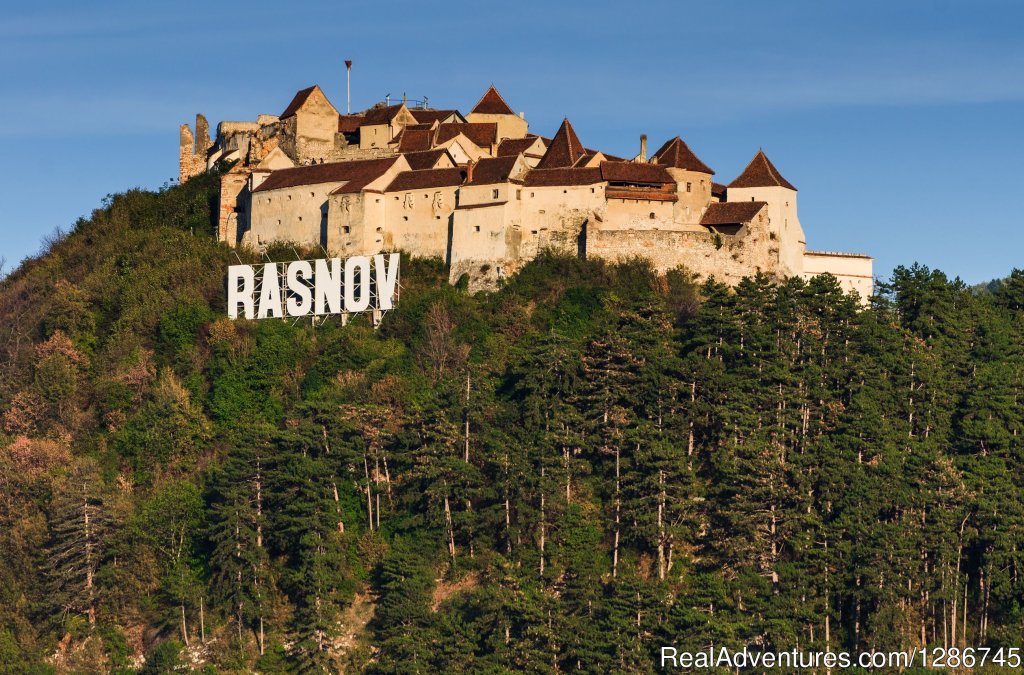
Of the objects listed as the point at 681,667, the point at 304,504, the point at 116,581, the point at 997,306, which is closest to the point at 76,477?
the point at 116,581

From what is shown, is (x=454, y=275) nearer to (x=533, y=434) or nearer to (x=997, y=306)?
(x=533, y=434)

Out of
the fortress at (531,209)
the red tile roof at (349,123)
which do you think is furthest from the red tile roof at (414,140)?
the red tile roof at (349,123)

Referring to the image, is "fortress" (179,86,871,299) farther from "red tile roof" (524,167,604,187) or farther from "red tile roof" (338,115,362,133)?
"red tile roof" (338,115,362,133)

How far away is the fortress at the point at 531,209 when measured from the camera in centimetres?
7312

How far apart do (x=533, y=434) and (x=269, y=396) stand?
12011mm

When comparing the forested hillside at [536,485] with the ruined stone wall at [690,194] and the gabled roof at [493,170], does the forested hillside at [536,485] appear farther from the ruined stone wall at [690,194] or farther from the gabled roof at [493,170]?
the gabled roof at [493,170]

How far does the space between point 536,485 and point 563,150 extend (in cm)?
1974

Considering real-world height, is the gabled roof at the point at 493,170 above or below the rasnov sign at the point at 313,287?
above

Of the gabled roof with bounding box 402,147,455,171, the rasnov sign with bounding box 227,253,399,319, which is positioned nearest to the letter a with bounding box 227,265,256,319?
the rasnov sign with bounding box 227,253,399,319

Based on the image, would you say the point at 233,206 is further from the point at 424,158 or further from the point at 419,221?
the point at 419,221

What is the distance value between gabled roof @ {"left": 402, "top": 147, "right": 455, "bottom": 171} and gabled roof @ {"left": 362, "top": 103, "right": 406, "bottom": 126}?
233 inches

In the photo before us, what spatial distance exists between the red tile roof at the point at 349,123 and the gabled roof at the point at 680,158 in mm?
15529

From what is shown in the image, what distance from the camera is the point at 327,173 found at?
78.6 meters

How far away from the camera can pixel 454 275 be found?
243 ft
